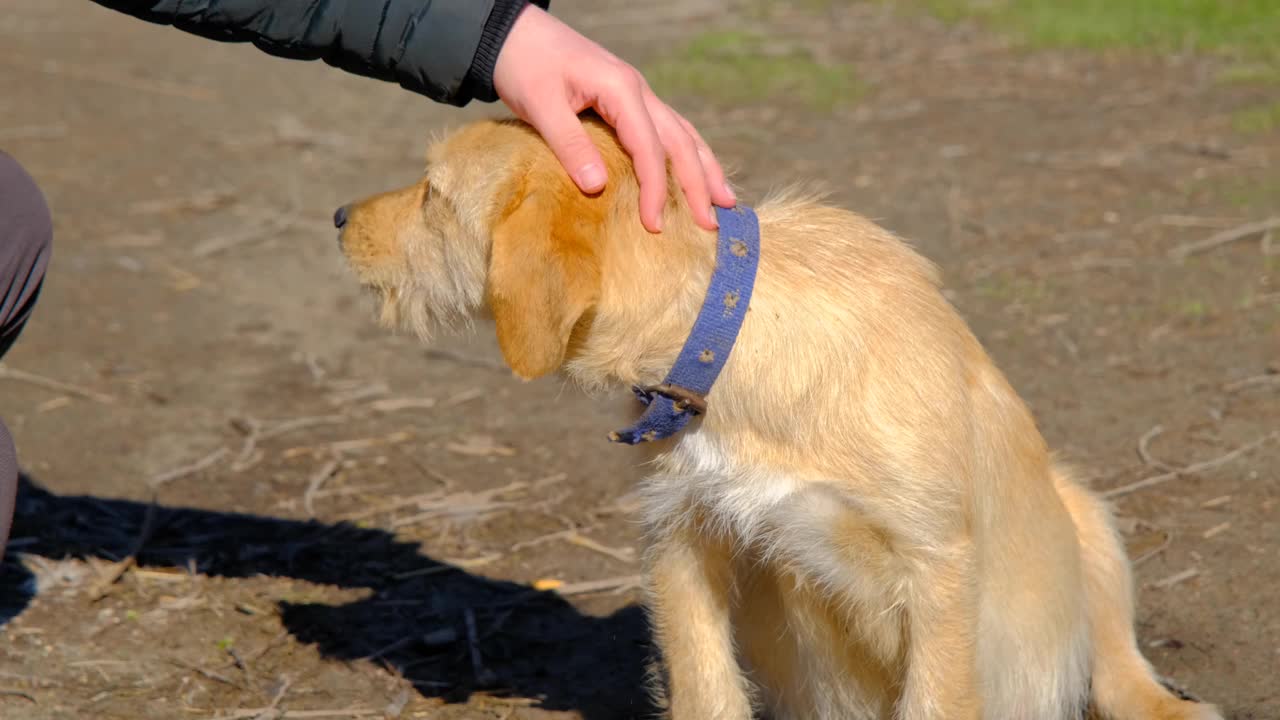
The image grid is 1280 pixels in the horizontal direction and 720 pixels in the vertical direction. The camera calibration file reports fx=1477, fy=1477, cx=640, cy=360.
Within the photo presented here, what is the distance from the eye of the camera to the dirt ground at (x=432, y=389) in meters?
4.36

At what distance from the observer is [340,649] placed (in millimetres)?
4426

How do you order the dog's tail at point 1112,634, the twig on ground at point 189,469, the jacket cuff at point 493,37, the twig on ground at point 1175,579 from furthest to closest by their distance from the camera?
the twig on ground at point 189,469
the twig on ground at point 1175,579
the dog's tail at point 1112,634
the jacket cuff at point 493,37

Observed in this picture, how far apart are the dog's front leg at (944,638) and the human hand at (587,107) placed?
919 millimetres

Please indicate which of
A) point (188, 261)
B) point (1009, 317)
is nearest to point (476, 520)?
point (1009, 317)

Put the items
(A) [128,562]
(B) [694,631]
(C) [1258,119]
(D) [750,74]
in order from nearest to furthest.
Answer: (B) [694,631] < (A) [128,562] < (C) [1258,119] < (D) [750,74]

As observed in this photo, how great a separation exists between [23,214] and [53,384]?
2693mm

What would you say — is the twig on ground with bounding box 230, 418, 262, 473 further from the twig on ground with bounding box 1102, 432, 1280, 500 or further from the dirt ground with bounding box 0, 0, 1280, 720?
the twig on ground with bounding box 1102, 432, 1280, 500

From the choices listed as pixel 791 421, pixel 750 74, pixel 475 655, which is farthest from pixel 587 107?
pixel 750 74

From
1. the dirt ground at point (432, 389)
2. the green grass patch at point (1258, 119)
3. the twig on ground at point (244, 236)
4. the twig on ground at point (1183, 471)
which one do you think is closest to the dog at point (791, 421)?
the dirt ground at point (432, 389)

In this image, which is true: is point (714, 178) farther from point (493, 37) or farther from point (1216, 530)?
point (1216, 530)

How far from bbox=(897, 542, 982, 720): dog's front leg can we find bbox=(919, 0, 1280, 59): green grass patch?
768cm

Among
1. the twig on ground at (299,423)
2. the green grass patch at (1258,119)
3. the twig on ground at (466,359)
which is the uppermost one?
the green grass patch at (1258,119)

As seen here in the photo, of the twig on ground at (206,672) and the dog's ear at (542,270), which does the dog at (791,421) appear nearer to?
the dog's ear at (542,270)

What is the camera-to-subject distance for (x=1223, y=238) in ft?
23.2
